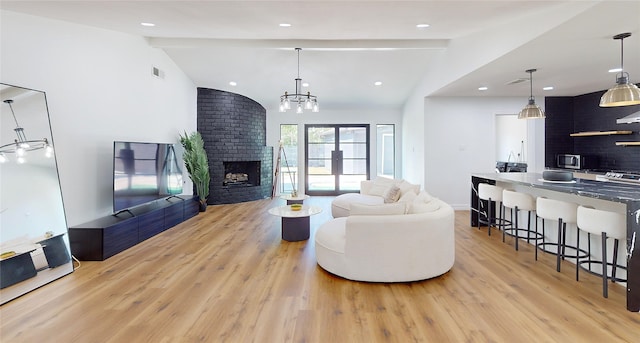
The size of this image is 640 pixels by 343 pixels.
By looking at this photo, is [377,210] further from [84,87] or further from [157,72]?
[157,72]

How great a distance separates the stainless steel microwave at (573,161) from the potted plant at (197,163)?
24.9 ft

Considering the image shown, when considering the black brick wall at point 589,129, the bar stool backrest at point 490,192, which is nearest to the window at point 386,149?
the black brick wall at point 589,129

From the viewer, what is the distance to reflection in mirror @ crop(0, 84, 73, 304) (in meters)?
2.84

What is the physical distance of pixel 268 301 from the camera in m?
2.60

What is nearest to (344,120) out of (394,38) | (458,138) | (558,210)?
(458,138)

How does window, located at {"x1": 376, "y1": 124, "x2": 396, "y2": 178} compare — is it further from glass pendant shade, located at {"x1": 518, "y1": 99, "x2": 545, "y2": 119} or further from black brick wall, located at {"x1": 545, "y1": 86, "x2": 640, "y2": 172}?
glass pendant shade, located at {"x1": 518, "y1": 99, "x2": 545, "y2": 119}

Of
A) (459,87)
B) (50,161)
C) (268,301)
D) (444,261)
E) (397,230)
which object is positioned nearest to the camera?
(268,301)

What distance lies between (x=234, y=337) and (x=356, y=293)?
1.12m

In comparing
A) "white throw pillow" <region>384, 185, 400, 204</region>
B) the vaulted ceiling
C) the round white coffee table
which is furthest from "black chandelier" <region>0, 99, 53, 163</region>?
"white throw pillow" <region>384, 185, 400, 204</region>

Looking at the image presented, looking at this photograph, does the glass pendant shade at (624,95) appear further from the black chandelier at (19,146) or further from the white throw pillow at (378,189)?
the black chandelier at (19,146)

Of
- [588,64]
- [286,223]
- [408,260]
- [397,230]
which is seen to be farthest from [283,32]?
[588,64]

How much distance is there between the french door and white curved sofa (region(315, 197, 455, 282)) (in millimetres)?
6128

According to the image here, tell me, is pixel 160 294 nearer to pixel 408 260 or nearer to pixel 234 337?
pixel 234 337

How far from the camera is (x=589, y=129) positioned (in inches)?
249
